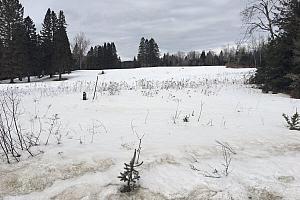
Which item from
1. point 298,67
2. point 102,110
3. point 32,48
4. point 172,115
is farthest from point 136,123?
point 32,48

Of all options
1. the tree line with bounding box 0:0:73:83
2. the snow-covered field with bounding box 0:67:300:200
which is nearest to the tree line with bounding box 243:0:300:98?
the snow-covered field with bounding box 0:67:300:200

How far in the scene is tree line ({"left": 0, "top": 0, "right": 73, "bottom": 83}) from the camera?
1518 inches

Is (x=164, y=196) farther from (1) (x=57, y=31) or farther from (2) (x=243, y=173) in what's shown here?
(1) (x=57, y=31)

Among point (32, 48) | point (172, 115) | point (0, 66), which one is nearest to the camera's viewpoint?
point (172, 115)

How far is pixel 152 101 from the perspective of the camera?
1052cm

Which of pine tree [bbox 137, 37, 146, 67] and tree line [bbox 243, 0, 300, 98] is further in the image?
pine tree [bbox 137, 37, 146, 67]

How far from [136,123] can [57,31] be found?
4007 cm

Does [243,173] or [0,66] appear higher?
[0,66]

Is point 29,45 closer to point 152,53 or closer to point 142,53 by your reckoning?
point 152,53

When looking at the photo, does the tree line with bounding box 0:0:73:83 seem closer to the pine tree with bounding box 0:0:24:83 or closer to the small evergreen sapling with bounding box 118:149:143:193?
the pine tree with bounding box 0:0:24:83

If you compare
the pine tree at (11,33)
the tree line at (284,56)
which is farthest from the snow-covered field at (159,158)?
the pine tree at (11,33)

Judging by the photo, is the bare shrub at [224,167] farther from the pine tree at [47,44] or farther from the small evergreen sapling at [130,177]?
the pine tree at [47,44]

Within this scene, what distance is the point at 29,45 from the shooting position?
42.1 metres

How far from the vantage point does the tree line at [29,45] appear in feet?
127
